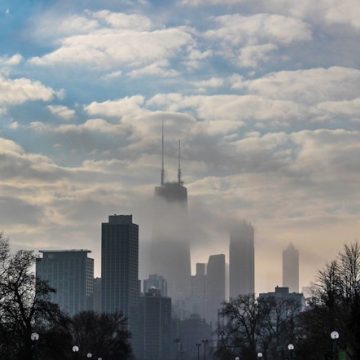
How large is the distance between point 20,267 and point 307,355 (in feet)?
122

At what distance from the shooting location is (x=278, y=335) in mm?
134375

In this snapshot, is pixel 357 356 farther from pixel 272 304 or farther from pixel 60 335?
pixel 272 304

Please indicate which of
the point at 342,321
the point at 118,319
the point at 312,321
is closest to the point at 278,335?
the point at 118,319

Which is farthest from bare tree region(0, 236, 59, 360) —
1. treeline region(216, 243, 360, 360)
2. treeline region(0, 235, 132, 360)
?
treeline region(216, 243, 360, 360)

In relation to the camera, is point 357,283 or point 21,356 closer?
point 21,356

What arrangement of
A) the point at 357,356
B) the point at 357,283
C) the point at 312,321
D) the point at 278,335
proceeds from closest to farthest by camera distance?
the point at 357,356
the point at 357,283
the point at 312,321
the point at 278,335

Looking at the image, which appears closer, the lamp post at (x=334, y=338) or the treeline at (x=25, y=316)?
the lamp post at (x=334, y=338)

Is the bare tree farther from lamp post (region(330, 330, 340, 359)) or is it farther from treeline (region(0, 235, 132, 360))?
lamp post (region(330, 330, 340, 359))

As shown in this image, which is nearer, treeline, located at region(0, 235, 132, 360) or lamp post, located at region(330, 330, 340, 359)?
lamp post, located at region(330, 330, 340, 359)

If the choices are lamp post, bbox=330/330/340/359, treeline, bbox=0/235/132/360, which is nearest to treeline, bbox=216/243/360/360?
lamp post, bbox=330/330/340/359

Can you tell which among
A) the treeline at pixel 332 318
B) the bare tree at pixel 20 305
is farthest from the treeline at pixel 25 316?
the treeline at pixel 332 318

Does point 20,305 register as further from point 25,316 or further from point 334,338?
point 334,338

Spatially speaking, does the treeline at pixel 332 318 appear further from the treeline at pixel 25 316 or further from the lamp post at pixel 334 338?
the treeline at pixel 25 316

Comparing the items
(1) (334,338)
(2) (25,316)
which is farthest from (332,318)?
(2) (25,316)
